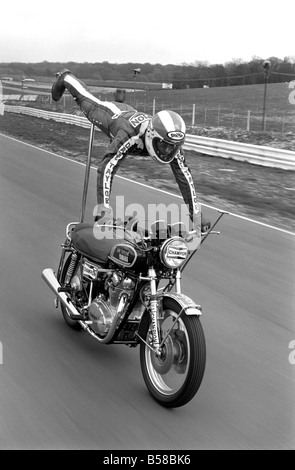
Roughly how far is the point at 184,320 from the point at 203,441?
2.38 feet

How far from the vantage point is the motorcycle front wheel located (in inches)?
152

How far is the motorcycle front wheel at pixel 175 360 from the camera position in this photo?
3.86m

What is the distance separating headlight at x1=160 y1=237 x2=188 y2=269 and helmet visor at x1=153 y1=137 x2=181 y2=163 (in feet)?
2.07

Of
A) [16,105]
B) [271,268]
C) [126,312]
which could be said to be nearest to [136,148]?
[126,312]

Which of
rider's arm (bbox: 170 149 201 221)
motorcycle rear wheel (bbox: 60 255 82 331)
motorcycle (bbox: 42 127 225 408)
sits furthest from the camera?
motorcycle rear wheel (bbox: 60 255 82 331)

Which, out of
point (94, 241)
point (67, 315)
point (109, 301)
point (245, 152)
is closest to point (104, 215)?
point (94, 241)

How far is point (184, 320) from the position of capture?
3938 millimetres

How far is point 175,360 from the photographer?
4.12m

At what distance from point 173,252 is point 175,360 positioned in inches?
27.7

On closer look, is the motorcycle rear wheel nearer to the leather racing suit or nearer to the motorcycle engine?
the motorcycle engine

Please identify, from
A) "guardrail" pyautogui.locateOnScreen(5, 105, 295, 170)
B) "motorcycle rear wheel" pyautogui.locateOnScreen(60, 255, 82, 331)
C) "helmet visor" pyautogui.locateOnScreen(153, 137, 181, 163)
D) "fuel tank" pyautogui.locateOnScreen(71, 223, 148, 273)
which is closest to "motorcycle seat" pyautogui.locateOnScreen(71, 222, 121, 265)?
"fuel tank" pyautogui.locateOnScreen(71, 223, 148, 273)

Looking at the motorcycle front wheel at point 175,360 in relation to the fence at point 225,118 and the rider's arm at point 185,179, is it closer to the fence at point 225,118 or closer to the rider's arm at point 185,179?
the rider's arm at point 185,179

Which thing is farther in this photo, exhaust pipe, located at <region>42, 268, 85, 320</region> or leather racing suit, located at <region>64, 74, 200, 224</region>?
exhaust pipe, located at <region>42, 268, 85, 320</region>

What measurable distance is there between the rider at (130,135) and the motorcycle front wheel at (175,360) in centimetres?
77
